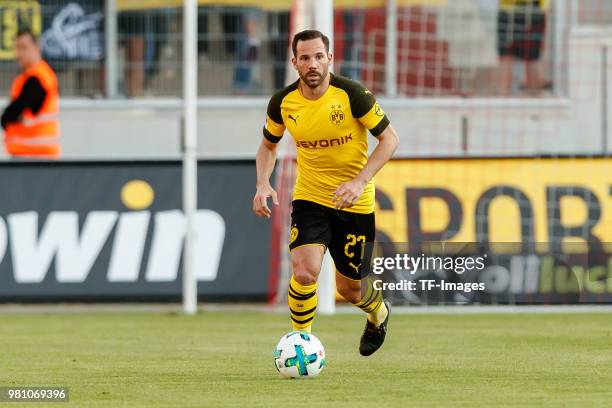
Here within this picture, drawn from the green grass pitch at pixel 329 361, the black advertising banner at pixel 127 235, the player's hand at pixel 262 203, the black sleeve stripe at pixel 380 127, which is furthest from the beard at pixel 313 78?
the black advertising banner at pixel 127 235

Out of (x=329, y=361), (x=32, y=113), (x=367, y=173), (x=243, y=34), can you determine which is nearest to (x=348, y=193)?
(x=367, y=173)

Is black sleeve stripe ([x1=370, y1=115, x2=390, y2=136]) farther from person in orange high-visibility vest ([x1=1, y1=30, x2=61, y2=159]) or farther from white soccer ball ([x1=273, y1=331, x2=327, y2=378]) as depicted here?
person in orange high-visibility vest ([x1=1, y1=30, x2=61, y2=159])

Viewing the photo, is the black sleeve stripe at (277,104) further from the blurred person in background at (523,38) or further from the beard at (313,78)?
the blurred person in background at (523,38)

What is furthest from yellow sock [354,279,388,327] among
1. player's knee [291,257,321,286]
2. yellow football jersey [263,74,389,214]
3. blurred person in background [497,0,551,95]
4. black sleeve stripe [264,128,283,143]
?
blurred person in background [497,0,551,95]

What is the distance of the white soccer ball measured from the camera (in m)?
8.67

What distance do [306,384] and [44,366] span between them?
7.02ft

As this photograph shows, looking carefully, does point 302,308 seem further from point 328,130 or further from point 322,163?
point 328,130

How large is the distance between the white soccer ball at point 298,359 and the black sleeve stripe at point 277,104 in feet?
4.78

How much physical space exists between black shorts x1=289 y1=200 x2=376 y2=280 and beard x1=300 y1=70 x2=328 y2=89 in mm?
844

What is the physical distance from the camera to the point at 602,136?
21.2 m

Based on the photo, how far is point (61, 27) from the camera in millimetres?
21719

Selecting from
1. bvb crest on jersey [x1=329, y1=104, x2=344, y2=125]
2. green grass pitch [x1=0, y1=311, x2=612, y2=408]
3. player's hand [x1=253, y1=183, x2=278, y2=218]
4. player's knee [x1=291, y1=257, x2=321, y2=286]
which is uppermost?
bvb crest on jersey [x1=329, y1=104, x2=344, y2=125]

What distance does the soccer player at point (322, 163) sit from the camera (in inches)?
356

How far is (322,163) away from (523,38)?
1229cm
